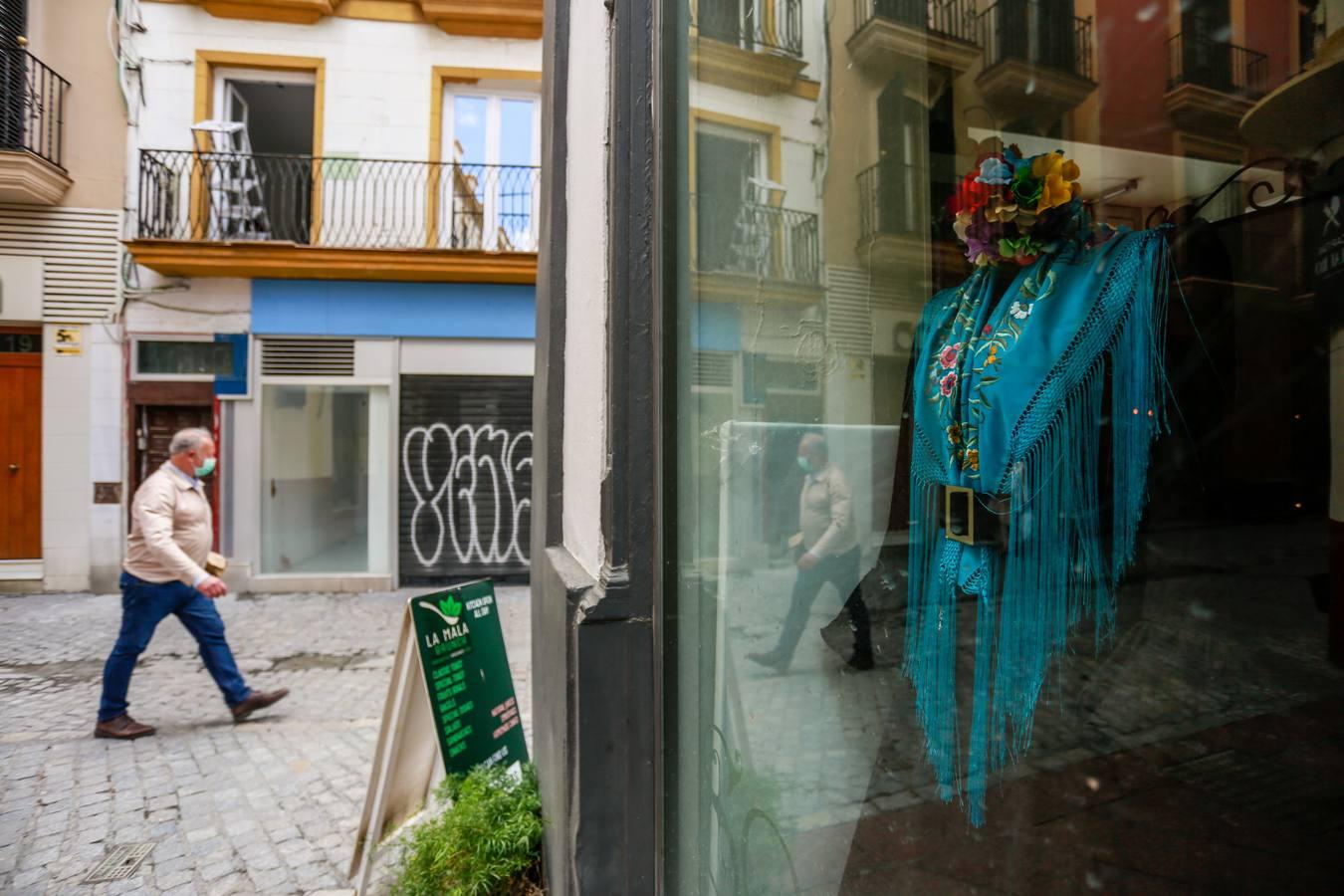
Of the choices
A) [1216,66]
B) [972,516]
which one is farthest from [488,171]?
[1216,66]

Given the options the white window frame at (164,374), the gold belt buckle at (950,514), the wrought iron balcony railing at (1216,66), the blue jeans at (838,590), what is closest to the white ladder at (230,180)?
the white window frame at (164,374)

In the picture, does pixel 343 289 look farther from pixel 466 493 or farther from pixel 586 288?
pixel 586 288

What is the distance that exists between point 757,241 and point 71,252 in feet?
34.4

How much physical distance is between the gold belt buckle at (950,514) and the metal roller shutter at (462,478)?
27.7 ft

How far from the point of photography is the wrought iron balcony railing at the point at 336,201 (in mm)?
9391

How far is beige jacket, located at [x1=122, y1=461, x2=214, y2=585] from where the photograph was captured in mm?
4305

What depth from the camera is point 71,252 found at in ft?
29.5

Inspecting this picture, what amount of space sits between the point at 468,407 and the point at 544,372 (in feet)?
23.5

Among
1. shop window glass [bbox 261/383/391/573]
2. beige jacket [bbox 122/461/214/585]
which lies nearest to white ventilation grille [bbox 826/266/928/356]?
beige jacket [bbox 122/461/214/585]

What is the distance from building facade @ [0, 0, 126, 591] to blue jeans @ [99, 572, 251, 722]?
18.4 ft

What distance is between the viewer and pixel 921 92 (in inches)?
67.9

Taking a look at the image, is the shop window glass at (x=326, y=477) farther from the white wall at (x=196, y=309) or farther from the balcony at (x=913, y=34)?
the balcony at (x=913, y=34)

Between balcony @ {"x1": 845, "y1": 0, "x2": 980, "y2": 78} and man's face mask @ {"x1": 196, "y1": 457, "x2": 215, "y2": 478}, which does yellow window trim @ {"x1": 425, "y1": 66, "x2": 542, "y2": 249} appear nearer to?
man's face mask @ {"x1": 196, "y1": 457, "x2": 215, "y2": 478}

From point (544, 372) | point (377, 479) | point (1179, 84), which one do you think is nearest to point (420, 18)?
point (377, 479)
